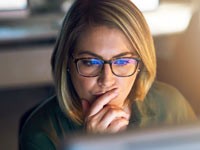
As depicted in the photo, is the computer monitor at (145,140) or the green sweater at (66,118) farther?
the green sweater at (66,118)

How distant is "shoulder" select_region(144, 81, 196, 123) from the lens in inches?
29.4

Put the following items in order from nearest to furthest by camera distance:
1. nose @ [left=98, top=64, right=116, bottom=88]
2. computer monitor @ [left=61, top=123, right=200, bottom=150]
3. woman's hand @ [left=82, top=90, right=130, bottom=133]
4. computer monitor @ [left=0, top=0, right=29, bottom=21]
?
computer monitor @ [left=61, top=123, right=200, bottom=150], woman's hand @ [left=82, top=90, right=130, bottom=133], nose @ [left=98, top=64, right=116, bottom=88], computer monitor @ [left=0, top=0, right=29, bottom=21]

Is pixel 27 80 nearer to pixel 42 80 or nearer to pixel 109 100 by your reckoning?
pixel 42 80

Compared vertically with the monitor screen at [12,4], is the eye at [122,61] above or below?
below

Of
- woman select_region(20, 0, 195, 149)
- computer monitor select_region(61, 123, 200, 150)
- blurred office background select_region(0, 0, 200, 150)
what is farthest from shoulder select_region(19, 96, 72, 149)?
blurred office background select_region(0, 0, 200, 150)

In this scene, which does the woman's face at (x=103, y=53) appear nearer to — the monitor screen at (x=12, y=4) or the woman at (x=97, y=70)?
the woman at (x=97, y=70)

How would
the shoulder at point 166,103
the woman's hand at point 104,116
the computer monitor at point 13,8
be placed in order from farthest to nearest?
the computer monitor at point 13,8
the shoulder at point 166,103
the woman's hand at point 104,116

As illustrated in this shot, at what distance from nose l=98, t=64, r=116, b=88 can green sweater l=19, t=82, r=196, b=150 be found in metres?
0.07

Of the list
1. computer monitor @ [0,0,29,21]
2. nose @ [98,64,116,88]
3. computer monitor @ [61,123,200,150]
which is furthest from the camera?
computer monitor @ [0,0,29,21]

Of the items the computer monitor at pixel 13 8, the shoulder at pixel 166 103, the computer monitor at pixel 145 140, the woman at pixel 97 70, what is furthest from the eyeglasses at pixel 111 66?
the computer monitor at pixel 13 8

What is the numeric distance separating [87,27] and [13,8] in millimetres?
1438

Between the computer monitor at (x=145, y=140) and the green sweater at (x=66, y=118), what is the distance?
1.45 ft

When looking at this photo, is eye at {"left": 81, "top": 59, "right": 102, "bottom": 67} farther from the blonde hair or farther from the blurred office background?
the blurred office background

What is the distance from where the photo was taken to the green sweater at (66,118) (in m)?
0.69
